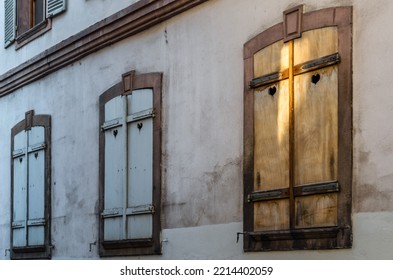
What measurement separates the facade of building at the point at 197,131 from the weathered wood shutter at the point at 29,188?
3cm

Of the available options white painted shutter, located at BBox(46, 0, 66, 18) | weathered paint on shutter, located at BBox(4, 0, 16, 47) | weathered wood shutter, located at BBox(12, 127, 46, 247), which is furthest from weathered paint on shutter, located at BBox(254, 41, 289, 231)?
weathered paint on shutter, located at BBox(4, 0, 16, 47)

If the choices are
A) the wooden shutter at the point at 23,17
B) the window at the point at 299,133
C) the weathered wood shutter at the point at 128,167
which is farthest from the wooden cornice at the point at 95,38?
the window at the point at 299,133

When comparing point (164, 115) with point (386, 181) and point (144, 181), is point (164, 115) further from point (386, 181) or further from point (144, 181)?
point (386, 181)

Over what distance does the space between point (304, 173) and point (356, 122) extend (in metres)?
0.76

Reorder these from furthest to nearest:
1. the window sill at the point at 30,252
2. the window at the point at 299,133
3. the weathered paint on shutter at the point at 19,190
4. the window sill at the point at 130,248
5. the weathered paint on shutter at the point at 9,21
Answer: the weathered paint on shutter at the point at 9,21 → the weathered paint on shutter at the point at 19,190 → the window sill at the point at 30,252 → the window sill at the point at 130,248 → the window at the point at 299,133

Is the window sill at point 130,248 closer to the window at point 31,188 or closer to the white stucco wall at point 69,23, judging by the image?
the window at point 31,188

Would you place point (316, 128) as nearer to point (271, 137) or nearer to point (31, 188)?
point (271, 137)

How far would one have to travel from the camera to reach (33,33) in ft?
45.2

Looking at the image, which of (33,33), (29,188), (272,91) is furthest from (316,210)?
(33,33)

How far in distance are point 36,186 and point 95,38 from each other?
8.14 ft

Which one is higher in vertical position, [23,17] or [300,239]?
[23,17]

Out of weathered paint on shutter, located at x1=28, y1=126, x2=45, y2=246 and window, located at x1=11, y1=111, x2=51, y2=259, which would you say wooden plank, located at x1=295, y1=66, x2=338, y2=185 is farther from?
weathered paint on shutter, located at x1=28, y1=126, x2=45, y2=246

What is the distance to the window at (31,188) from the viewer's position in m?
13.0
